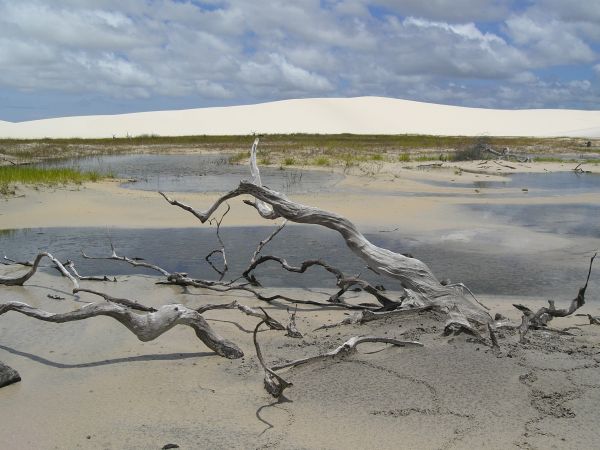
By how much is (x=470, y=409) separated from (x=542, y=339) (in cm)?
141

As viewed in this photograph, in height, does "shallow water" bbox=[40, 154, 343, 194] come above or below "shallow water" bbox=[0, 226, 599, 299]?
above

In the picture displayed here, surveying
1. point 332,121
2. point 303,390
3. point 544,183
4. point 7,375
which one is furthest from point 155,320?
point 332,121

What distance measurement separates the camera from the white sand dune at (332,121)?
77438 millimetres

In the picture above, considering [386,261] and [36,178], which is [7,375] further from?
[36,178]

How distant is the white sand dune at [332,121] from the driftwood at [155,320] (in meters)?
67.5

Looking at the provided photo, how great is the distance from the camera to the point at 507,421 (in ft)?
12.5

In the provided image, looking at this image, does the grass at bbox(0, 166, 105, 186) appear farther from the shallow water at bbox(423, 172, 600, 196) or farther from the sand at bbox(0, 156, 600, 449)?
the sand at bbox(0, 156, 600, 449)

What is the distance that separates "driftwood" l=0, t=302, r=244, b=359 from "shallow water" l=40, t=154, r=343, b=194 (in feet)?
40.0

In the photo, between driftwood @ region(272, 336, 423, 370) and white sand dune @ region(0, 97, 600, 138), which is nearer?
driftwood @ region(272, 336, 423, 370)

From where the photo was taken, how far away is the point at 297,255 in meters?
9.42

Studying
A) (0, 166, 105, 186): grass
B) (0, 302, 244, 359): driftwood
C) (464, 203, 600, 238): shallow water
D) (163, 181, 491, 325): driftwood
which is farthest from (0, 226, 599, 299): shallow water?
(0, 166, 105, 186): grass

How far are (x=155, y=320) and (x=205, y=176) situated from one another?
702 inches

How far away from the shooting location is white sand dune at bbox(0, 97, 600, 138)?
77438 millimetres

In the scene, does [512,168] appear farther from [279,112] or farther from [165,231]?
[279,112]
